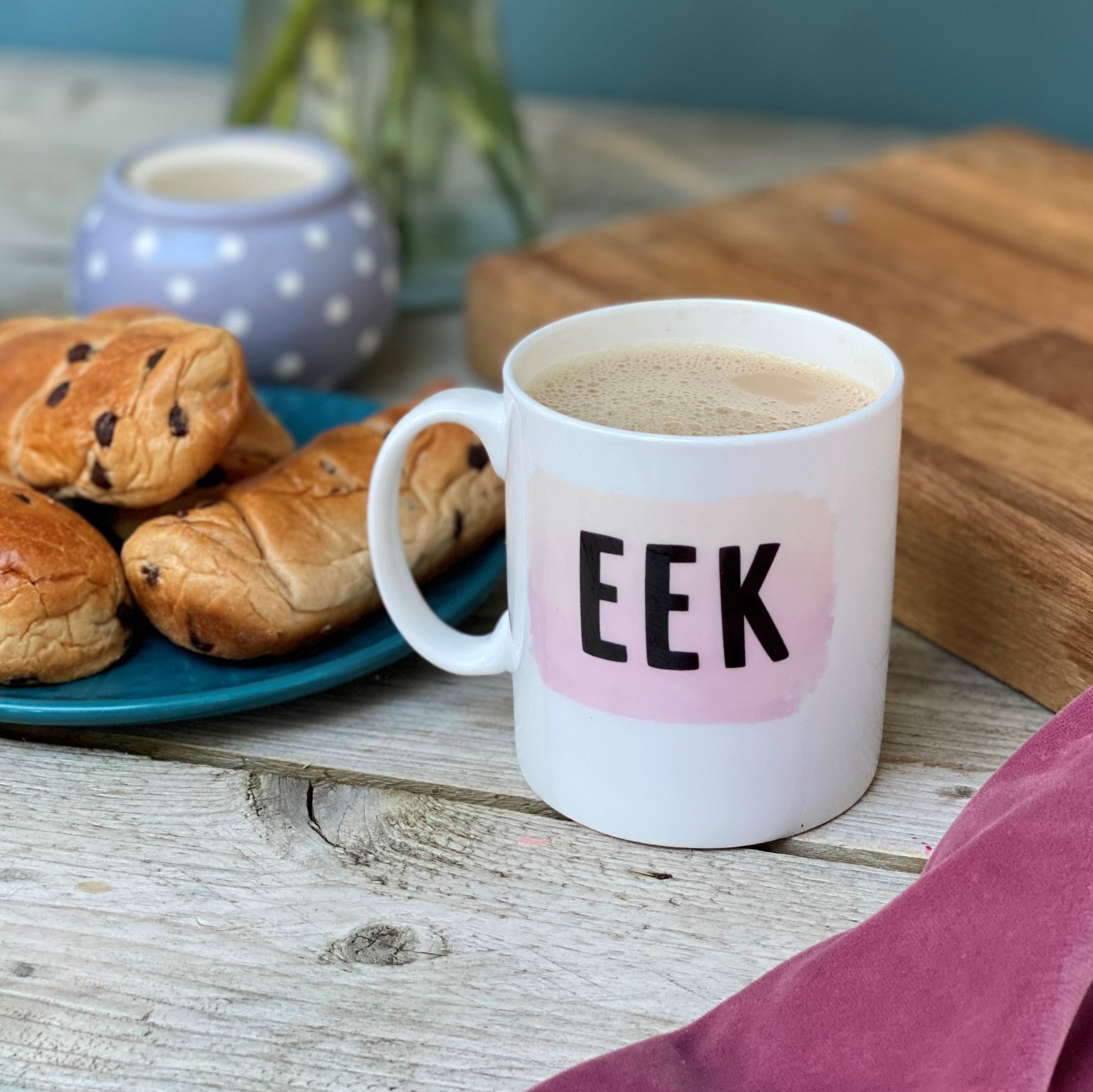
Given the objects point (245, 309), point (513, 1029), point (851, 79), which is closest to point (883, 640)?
point (513, 1029)

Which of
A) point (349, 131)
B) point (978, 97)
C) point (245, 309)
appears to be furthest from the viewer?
point (978, 97)

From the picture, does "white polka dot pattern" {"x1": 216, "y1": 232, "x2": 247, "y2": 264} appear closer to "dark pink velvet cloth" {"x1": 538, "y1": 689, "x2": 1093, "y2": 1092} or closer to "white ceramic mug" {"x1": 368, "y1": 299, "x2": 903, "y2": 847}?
"white ceramic mug" {"x1": 368, "y1": 299, "x2": 903, "y2": 847}

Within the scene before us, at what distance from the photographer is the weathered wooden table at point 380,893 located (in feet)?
1.58

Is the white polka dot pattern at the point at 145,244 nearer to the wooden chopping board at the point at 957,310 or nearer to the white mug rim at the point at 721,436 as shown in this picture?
the wooden chopping board at the point at 957,310

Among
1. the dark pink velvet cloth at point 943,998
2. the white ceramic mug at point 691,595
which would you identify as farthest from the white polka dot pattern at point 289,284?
the dark pink velvet cloth at point 943,998

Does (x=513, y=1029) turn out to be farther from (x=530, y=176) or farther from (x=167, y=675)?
(x=530, y=176)

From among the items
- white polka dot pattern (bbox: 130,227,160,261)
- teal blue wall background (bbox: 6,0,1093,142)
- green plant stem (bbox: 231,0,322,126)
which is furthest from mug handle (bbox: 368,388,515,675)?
teal blue wall background (bbox: 6,0,1093,142)

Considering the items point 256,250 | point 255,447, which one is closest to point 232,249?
point 256,250

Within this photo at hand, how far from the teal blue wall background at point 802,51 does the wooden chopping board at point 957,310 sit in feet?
1.48

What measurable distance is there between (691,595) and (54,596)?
264 millimetres

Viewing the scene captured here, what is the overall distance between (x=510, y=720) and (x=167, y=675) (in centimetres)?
15

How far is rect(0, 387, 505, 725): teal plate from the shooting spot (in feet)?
1.95

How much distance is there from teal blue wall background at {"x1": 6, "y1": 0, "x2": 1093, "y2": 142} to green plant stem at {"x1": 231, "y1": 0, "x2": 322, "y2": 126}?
26.2 inches

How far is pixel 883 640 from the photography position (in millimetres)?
559
